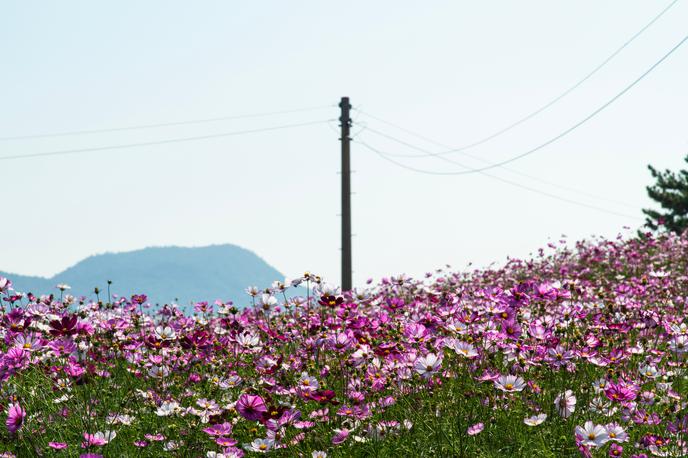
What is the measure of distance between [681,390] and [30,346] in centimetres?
492

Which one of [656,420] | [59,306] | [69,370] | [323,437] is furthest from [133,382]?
[656,420]

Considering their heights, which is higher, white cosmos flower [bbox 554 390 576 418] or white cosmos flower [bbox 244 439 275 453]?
white cosmos flower [bbox 554 390 576 418]

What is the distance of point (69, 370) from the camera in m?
4.49

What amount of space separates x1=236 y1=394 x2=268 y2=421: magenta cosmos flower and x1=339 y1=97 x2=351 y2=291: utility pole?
1434 cm

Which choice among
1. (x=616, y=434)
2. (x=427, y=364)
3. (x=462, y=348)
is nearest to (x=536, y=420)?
(x=616, y=434)

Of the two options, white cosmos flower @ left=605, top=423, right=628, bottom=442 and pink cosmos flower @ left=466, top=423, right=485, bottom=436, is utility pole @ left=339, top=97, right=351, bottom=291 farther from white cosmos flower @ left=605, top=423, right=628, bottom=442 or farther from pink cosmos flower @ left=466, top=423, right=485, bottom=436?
white cosmos flower @ left=605, top=423, right=628, bottom=442

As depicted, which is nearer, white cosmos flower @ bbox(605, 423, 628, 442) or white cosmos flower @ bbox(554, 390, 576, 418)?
white cosmos flower @ bbox(605, 423, 628, 442)

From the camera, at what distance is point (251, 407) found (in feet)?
12.4

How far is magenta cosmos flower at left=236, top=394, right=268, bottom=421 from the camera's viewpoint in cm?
377

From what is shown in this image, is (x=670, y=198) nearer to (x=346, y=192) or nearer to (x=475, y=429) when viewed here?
(x=346, y=192)

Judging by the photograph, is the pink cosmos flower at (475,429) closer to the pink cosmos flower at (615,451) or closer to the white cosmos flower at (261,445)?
the pink cosmos flower at (615,451)

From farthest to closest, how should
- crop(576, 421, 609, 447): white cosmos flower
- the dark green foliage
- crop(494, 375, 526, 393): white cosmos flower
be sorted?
the dark green foliage, crop(494, 375, 526, 393): white cosmos flower, crop(576, 421, 609, 447): white cosmos flower

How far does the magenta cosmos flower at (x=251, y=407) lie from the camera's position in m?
3.77

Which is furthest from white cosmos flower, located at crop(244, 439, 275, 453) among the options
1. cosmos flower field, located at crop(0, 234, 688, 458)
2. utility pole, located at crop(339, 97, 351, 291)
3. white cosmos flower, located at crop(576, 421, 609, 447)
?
utility pole, located at crop(339, 97, 351, 291)
